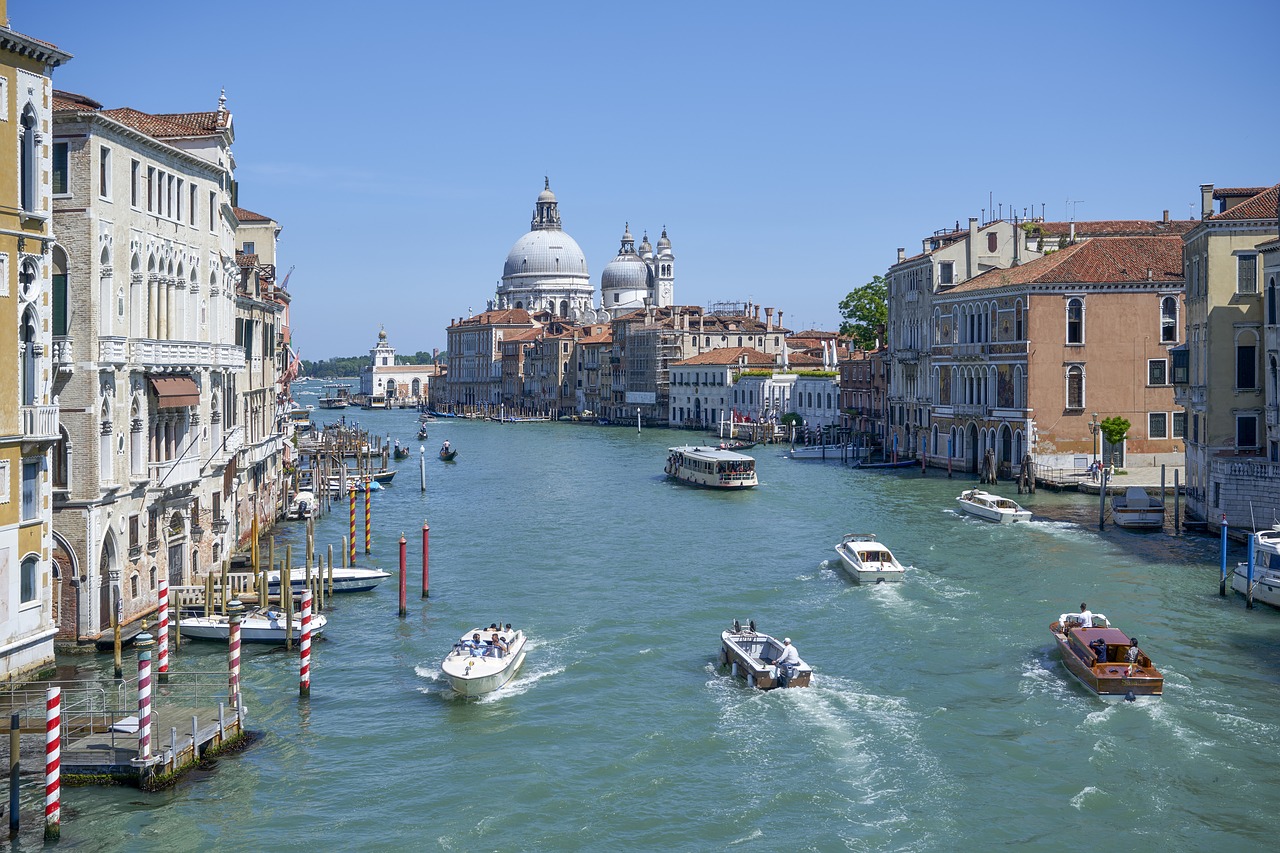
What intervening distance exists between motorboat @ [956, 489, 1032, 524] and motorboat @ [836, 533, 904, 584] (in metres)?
6.89

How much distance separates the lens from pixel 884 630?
20.2m

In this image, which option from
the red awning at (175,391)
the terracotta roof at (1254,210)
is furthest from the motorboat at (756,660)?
the terracotta roof at (1254,210)

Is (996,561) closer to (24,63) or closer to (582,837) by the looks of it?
(582,837)

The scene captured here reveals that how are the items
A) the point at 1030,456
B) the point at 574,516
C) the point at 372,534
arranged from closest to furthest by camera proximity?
the point at 372,534, the point at 574,516, the point at 1030,456

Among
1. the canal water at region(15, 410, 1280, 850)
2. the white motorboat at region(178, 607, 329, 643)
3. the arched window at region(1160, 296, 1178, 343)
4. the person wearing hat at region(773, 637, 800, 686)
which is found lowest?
the canal water at region(15, 410, 1280, 850)

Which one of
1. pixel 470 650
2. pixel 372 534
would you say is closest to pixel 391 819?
pixel 470 650

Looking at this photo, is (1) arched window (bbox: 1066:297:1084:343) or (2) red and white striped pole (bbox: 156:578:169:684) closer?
(2) red and white striped pole (bbox: 156:578:169:684)

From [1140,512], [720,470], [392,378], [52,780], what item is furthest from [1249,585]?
[392,378]

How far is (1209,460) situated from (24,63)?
2248 cm

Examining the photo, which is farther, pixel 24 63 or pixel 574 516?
pixel 574 516

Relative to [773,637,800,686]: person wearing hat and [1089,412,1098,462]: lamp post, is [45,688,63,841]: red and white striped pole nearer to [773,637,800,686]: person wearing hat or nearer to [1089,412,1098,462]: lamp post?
[773,637,800,686]: person wearing hat

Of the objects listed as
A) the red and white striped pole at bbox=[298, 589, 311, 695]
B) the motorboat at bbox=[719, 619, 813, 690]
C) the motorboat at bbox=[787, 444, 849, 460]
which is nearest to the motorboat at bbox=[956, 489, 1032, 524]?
the motorboat at bbox=[719, 619, 813, 690]

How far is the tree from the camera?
6550 centimetres

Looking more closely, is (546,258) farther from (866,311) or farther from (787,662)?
(787,662)
